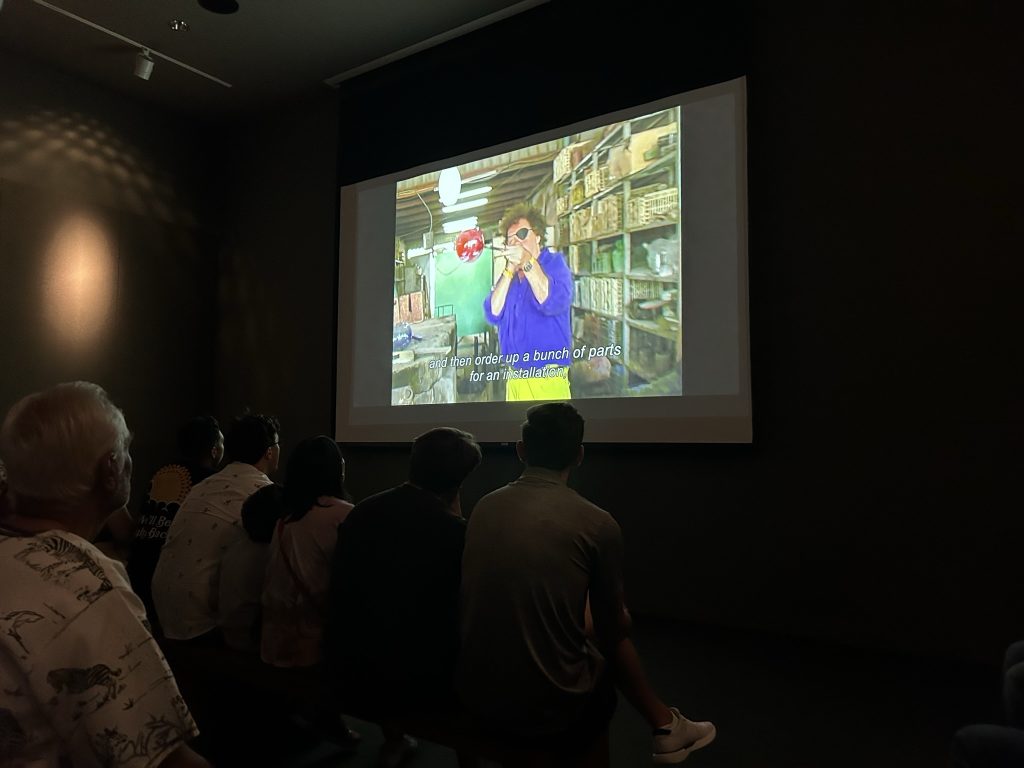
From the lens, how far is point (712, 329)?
336 cm

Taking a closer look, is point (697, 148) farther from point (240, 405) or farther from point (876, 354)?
point (240, 405)

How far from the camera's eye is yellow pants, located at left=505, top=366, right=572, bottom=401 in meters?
3.81

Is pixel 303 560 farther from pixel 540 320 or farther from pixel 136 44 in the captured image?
pixel 136 44

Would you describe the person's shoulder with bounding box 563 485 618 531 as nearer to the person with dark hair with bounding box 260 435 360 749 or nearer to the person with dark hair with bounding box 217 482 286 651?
the person with dark hair with bounding box 260 435 360 749

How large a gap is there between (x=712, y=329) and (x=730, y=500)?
2.65ft

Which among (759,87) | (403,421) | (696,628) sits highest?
(759,87)

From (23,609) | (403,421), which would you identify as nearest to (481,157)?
(403,421)

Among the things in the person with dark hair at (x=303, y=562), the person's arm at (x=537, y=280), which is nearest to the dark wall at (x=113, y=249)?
the person's arm at (x=537, y=280)

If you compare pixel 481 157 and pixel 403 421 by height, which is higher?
pixel 481 157

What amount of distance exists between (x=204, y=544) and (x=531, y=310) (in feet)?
7.41

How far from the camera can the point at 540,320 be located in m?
3.91

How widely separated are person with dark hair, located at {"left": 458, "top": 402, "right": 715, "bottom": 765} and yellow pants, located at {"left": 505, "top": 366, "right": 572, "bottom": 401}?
6.94 ft

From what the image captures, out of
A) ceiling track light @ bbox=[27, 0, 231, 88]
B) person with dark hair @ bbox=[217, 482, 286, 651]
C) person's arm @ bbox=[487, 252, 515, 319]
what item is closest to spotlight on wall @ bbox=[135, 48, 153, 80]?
ceiling track light @ bbox=[27, 0, 231, 88]

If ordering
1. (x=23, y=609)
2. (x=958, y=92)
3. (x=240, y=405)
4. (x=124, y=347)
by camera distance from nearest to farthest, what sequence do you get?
(x=23, y=609), (x=958, y=92), (x=124, y=347), (x=240, y=405)
